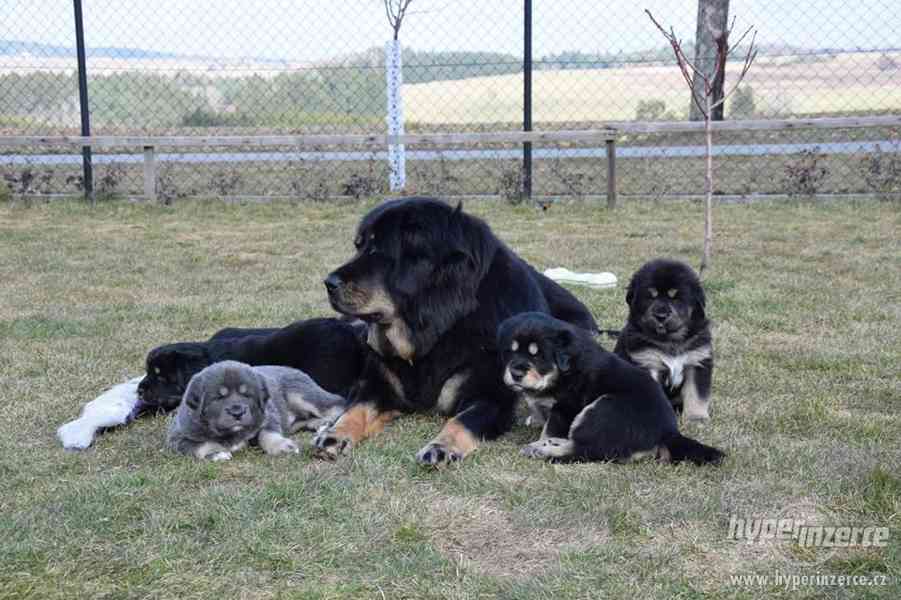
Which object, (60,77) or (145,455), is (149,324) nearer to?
Answer: (145,455)

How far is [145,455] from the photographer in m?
4.42

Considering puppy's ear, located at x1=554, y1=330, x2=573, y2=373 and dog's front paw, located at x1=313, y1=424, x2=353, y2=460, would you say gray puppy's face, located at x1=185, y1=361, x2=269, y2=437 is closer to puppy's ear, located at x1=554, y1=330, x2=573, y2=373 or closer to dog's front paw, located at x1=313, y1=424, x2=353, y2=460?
dog's front paw, located at x1=313, y1=424, x2=353, y2=460

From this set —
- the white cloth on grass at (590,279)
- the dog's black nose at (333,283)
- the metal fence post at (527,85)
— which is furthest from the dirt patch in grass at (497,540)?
the metal fence post at (527,85)

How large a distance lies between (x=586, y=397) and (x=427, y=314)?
32.4 inches

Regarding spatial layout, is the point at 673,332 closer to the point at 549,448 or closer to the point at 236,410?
the point at 549,448

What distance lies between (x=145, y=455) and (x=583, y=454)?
193cm

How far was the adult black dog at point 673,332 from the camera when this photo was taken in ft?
16.1

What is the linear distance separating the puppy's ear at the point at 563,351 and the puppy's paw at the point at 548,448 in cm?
30

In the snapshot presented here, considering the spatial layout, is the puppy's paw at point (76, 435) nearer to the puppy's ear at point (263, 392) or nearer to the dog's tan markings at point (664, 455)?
the puppy's ear at point (263, 392)

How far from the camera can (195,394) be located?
14.4ft

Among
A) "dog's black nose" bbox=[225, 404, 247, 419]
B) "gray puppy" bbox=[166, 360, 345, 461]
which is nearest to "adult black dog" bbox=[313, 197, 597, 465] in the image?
"gray puppy" bbox=[166, 360, 345, 461]

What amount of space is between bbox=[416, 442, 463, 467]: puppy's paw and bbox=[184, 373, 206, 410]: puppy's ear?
39.3 inches

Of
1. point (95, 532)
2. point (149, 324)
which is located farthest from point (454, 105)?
point (95, 532)

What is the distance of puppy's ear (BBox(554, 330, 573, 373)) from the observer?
426cm
